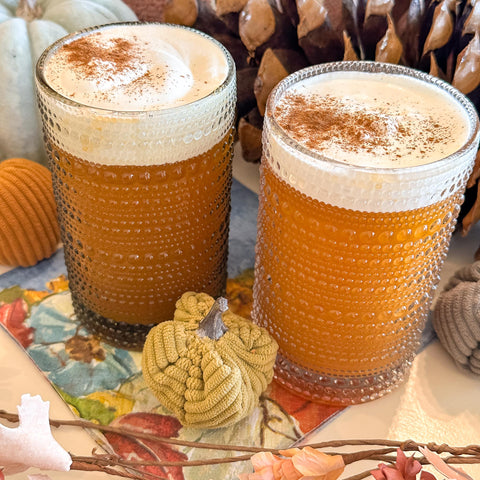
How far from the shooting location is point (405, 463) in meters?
0.32

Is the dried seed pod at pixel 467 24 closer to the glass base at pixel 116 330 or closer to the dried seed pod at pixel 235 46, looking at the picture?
the dried seed pod at pixel 235 46

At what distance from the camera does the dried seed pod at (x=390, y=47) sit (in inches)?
20.5

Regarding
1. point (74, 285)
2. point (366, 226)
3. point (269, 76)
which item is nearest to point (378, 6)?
point (269, 76)

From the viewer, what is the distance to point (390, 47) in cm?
52

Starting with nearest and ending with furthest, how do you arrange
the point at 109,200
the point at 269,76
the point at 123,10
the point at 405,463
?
the point at 405,463
the point at 109,200
the point at 269,76
the point at 123,10

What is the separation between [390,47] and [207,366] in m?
0.30

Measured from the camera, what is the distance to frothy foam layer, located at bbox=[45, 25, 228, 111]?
1.37ft

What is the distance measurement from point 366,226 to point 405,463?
14cm

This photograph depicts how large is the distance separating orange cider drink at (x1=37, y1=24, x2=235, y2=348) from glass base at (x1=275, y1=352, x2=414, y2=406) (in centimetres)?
10

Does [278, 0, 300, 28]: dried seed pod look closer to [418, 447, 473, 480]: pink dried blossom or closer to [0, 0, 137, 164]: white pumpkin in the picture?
[0, 0, 137, 164]: white pumpkin

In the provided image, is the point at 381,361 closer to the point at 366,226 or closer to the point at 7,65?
the point at 366,226

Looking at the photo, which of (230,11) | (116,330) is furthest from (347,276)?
(230,11)

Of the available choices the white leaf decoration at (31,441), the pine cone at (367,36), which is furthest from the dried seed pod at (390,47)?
the white leaf decoration at (31,441)

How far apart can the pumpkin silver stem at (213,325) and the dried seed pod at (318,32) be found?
0.26 metres
